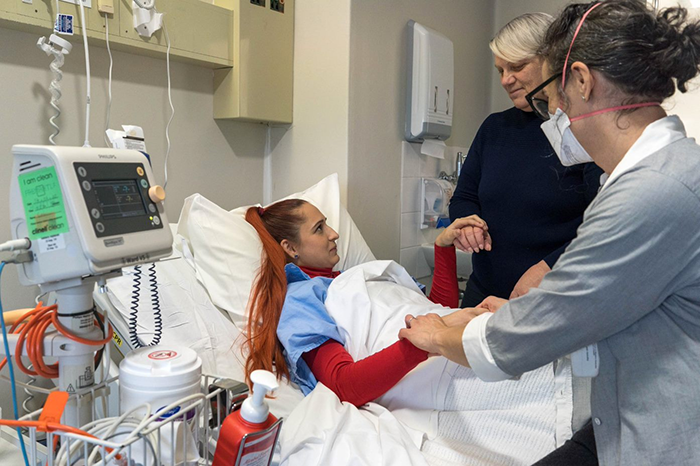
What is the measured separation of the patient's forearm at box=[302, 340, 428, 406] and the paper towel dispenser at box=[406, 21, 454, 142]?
1382 millimetres

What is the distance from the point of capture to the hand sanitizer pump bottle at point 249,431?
2.52 ft

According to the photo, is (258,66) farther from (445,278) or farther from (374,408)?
(374,408)

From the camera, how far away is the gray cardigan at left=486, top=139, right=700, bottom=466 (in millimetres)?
778

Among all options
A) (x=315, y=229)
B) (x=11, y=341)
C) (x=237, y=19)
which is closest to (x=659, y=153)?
(x=11, y=341)

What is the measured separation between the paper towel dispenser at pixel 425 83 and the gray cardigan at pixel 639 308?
1660mm

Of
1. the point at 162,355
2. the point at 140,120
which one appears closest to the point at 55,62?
the point at 140,120

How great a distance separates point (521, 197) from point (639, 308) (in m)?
0.95

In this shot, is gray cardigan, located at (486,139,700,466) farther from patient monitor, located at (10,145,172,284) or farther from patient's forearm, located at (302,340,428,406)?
patient monitor, located at (10,145,172,284)

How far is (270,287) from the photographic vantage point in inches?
62.9

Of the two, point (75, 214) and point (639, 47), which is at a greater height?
point (639, 47)

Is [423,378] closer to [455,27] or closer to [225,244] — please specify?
[225,244]

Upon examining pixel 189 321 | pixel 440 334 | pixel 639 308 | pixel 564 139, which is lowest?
pixel 189 321

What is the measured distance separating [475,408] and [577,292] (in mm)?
513

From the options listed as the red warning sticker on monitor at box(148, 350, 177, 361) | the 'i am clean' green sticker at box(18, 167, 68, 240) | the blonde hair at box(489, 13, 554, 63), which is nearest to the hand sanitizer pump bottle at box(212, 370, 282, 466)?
the red warning sticker on monitor at box(148, 350, 177, 361)
